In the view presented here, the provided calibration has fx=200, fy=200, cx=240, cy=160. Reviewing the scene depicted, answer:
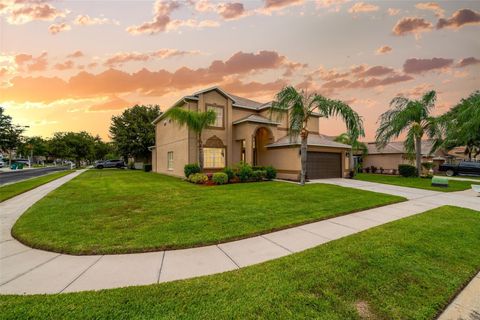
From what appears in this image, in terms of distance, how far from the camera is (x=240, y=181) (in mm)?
15711

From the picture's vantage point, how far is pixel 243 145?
19.4 m

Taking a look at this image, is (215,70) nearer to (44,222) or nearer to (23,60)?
(23,60)

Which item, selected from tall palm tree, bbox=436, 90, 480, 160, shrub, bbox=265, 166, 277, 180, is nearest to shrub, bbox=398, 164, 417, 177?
tall palm tree, bbox=436, 90, 480, 160

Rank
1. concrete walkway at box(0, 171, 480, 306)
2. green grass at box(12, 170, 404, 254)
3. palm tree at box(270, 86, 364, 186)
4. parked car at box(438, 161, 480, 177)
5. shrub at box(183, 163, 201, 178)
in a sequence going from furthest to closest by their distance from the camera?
parked car at box(438, 161, 480, 177) < shrub at box(183, 163, 201, 178) < palm tree at box(270, 86, 364, 186) < green grass at box(12, 170, 404, 254) < concrete walkway at box(0, 171, 480, 306)

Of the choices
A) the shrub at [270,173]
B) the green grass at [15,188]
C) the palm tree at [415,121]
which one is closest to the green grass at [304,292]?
the green grass at [15,188]

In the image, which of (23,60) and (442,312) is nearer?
(442,312)

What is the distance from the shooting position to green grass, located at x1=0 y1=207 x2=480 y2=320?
7.96 ft

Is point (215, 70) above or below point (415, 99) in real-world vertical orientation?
above

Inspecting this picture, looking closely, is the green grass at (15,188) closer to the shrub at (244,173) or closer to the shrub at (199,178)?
the shrub at (199,178)

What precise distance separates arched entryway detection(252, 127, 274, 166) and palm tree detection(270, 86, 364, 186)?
5.14 meters

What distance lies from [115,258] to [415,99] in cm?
2902

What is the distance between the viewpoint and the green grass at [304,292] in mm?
2428

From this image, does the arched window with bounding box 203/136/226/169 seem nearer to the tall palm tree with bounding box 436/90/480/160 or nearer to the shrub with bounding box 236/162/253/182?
the shrub with bounding box 236/162/253/182

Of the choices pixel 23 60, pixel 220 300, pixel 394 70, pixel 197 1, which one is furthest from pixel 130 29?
pixel 394 70
